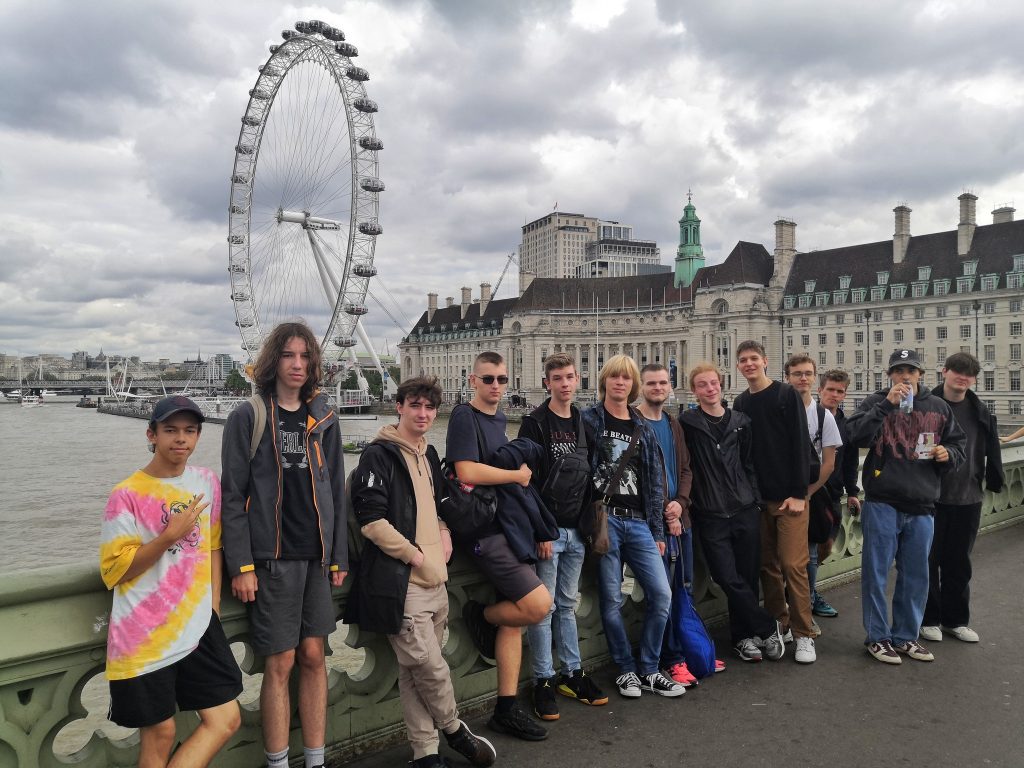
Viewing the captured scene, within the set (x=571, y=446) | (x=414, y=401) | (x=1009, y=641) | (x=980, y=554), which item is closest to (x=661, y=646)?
(x=571, y=446)

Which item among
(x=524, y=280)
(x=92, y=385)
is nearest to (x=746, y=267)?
(x=524, y=280)

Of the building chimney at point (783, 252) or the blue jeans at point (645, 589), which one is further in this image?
the building chimney at point (783, 252)

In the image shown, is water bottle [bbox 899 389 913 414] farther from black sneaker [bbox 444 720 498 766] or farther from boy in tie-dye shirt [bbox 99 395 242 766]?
boy in tie-dye shirt [bbox 99 395 242 766]

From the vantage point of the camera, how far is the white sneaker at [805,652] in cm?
514

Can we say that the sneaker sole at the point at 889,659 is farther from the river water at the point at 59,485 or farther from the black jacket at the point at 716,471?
the river water at the point at 59,485

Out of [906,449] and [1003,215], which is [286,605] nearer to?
[906,449]

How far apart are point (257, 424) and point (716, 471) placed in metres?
3.27

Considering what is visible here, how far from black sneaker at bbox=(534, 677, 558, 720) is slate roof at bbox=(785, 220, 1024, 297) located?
79253 mm

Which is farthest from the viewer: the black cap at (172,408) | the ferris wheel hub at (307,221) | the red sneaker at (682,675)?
the ferris wheel hub at (307,221)

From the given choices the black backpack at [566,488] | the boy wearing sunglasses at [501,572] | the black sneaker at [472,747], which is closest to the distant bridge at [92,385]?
the black backpack at [566,488]

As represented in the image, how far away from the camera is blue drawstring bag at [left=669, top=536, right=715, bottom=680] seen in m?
4.87

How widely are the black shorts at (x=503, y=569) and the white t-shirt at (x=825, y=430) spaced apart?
298 centimetres

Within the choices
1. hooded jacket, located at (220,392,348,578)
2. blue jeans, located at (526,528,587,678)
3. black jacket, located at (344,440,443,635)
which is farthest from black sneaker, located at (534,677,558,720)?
hooded jacket, located at (220,392,348,578)

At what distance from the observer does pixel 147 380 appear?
570 ft
